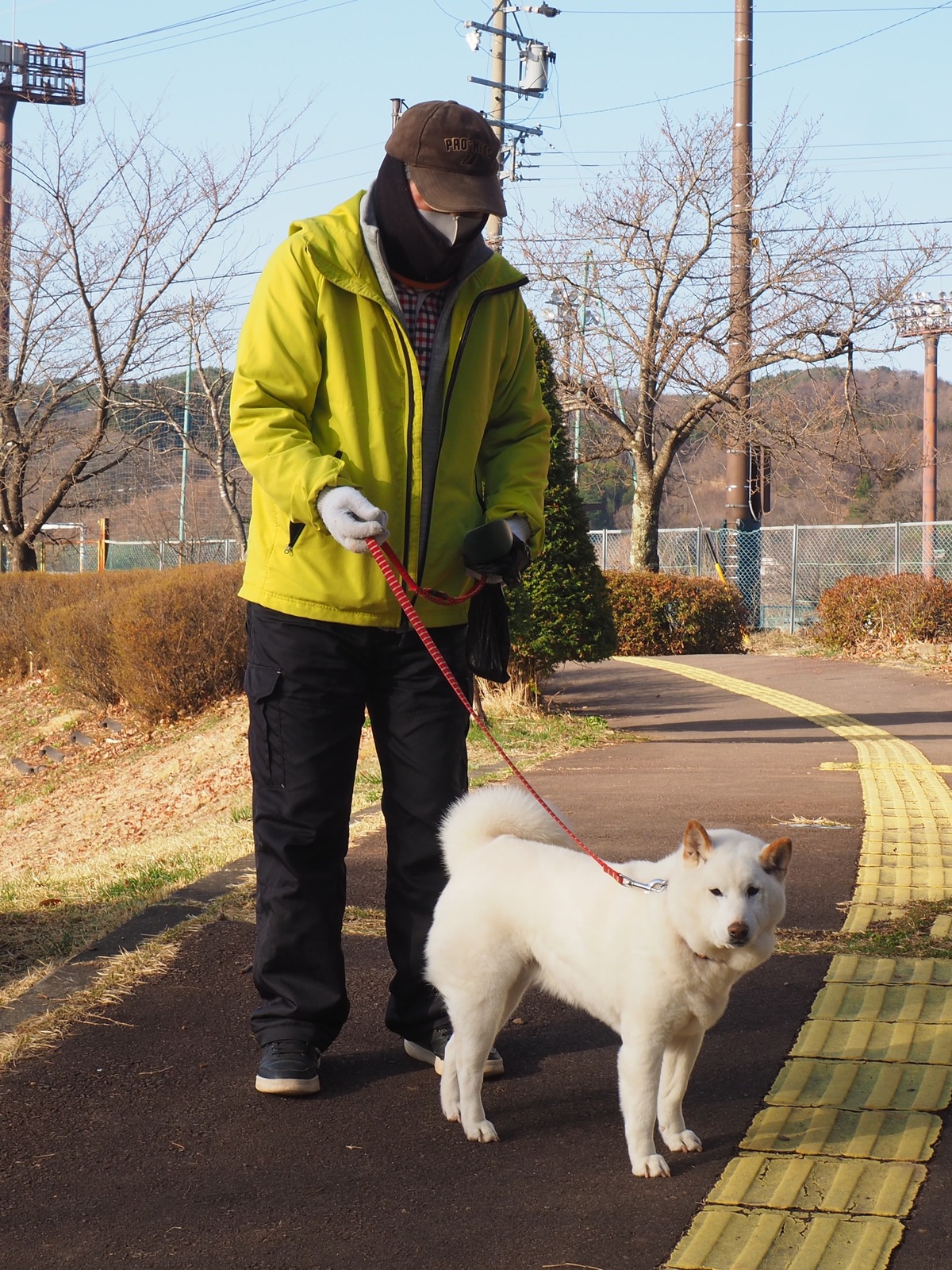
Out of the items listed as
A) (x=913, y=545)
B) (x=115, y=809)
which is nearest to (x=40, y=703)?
(x=115, y=809)

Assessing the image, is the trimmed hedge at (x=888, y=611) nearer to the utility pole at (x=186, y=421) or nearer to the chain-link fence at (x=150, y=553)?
the utility pole at (x=186, y=421)

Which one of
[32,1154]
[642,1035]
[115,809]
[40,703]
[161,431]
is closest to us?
[642,1035]

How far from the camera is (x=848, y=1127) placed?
2.91 metres

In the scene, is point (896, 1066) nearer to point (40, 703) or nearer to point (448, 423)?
point (448, 423)

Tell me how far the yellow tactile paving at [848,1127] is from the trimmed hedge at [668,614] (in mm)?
14443

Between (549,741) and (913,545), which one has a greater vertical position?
(913,545)

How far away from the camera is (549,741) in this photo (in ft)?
32.3

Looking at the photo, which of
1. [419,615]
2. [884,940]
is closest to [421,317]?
[419,615]

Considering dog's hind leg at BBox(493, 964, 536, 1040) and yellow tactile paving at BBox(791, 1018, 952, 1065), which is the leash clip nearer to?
dog's hind leg at BBox(493, 964, 536, 1040)

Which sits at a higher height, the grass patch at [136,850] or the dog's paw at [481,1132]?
the dog's paw at [481,1132]

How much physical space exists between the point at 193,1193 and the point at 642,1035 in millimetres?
997

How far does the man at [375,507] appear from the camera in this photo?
3074 mm

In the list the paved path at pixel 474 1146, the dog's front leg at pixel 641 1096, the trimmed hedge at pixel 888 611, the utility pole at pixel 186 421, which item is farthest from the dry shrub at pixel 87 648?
the dog's front leg at pixel 641 1096

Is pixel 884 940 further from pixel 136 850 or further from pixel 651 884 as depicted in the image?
pixel 136 850
